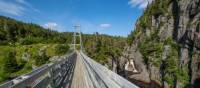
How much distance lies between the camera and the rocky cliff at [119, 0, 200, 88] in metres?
58.3

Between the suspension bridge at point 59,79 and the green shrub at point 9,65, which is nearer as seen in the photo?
the suspension bridge at point 59,79

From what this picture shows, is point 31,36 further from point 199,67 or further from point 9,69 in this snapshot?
point 199,67

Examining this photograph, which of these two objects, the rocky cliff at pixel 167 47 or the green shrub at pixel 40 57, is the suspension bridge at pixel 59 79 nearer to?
the rocky cliff at pixel 167 47

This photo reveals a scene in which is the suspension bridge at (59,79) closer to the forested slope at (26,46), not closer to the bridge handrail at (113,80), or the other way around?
→ the bridge handrail at (113,80)

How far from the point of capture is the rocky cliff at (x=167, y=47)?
58.3 m

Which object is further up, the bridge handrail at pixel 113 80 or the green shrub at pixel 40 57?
the bridge handrail at pixel 113 80

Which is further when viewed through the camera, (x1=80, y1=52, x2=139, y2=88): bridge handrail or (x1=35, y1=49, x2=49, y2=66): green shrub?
(x1=35, y1=49, x2=49, y2=66): green shrub

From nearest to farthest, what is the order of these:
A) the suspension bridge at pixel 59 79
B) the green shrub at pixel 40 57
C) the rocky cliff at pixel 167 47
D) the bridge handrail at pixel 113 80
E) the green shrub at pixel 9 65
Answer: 1. the bridge handrail at pixel 113 80
2. the suspension bridge at pixel 59 79
3. the rocky cliff at pixel 167 47
4. the green shrub at pixel 9 65
5. the green shrub at pixel 40 57

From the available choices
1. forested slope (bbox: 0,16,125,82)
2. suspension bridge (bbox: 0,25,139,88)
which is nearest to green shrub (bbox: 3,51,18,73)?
forested slope (bbox: 0,16,125,82)

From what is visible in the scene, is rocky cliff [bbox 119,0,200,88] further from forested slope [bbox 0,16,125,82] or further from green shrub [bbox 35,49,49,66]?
green shrub [bbox 35,49,49,66]

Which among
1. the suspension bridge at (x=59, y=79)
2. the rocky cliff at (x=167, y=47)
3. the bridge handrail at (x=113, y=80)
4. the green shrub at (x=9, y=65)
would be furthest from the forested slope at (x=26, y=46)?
the bridge handrail at (x=113, y=80)

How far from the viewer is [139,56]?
7962 centimetres

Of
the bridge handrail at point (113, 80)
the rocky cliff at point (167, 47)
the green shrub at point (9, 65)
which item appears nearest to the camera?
the bridge handrail at point (113, 80)

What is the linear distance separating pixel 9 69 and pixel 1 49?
2952cm
